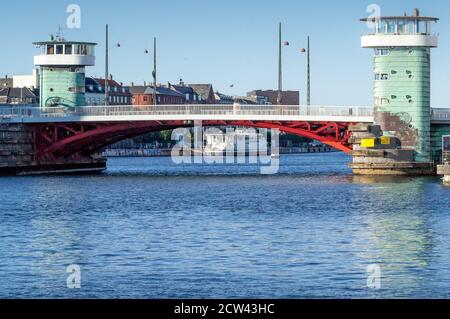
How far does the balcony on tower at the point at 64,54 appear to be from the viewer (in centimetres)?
13450

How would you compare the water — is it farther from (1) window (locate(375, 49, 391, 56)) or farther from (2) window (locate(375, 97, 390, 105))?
(1) window (locate(375, 49, 391, 56))

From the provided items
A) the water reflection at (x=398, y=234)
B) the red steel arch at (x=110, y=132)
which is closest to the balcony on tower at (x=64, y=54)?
the red steel arch at (x=110, y=132)

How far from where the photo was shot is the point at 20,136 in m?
127

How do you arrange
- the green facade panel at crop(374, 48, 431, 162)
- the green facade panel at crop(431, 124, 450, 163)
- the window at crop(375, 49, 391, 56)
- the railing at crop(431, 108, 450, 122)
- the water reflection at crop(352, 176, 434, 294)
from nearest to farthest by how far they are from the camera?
1. the water reflection at crop(352, 176, 434, 294)
2. the green facade panel at crop(374, 48, 431, 162)
3. the window at crop(375, 49, 391, 56)
4. the green facade panel at crop(431, 124, 450, 163)
5. the railing at crop(431, 108, 450, 122)

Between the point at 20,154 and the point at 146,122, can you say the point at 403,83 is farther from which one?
the point at 20,154

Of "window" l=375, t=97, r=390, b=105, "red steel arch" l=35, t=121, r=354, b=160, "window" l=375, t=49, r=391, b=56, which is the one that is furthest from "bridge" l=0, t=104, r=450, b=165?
"window" l=375, t=49, r=391, b=56

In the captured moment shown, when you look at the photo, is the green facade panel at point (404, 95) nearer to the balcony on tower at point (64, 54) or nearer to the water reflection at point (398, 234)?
the water reflection at point (398, 234)

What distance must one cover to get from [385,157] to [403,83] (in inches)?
258

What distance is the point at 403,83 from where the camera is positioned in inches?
4419

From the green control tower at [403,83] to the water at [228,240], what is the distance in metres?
9.28

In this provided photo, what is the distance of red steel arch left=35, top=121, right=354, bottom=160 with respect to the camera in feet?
380
